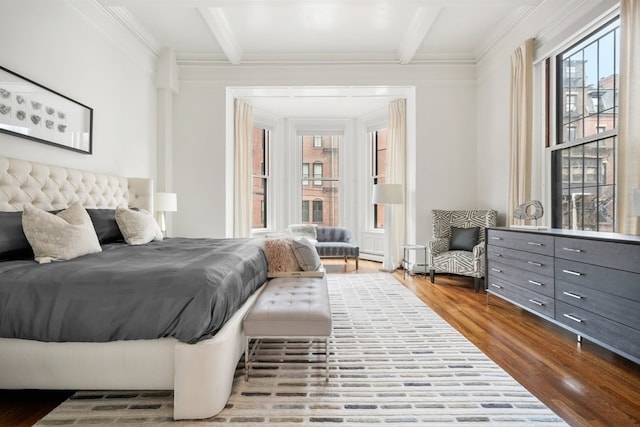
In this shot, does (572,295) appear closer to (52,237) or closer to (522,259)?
(522,259)

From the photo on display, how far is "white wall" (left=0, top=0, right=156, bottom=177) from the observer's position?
8.96ft

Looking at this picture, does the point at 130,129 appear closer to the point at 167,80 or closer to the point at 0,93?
the point at 167,80

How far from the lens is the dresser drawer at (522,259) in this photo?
274 cm

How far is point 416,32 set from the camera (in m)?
4.32

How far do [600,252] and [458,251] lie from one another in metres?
2.31

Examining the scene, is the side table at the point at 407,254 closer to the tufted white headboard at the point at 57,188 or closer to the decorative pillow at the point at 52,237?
the tufted white headboard at the point at 57,188

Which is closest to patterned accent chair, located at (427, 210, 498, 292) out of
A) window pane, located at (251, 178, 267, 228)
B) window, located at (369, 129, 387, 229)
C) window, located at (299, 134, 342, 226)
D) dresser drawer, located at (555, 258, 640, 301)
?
dresser drawer, located at (555, 258, 640, 301)

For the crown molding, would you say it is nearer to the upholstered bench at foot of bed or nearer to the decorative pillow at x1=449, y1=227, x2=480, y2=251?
the upholstered bench at foot of bed

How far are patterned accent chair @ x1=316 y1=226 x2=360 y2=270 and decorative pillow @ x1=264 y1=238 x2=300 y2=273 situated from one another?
2615 millimetres

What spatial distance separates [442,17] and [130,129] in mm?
4105

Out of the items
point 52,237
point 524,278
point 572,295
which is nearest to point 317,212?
point 524,278

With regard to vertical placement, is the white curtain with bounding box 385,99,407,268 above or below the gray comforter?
above

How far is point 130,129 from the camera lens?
430cm

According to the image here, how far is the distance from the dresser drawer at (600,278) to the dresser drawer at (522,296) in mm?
255
